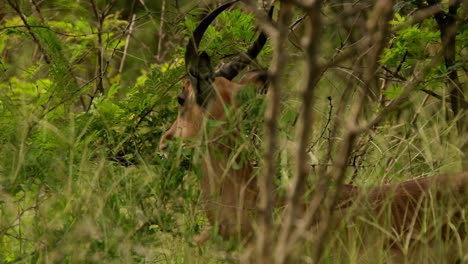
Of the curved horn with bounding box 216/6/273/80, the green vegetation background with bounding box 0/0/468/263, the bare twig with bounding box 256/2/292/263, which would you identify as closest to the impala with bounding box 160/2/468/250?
the curved horn with bounding box 216/6/273/80

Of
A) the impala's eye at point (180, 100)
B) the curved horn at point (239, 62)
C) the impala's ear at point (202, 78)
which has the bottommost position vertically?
the impala's eye at point (180, 100)

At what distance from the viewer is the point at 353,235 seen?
4027mm

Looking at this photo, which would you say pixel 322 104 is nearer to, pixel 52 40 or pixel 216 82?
pixel 216 82

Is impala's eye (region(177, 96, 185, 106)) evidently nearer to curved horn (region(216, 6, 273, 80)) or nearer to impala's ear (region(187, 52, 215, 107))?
impala's ear (region(187, 52, 215, 107))

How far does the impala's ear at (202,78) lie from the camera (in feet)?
15.8

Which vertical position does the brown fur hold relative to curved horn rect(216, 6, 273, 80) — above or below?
below

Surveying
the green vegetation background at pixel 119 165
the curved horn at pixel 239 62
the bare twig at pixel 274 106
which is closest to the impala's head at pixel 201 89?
the curved horn at pixel 239 62

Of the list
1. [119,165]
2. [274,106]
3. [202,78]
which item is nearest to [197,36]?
[202,78]

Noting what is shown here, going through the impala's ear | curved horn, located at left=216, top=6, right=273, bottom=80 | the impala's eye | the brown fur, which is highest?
curved horn, located at left=216, top=6, right=273, bottom=80

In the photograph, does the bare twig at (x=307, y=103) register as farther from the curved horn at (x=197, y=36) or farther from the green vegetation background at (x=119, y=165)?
the curved horn at (x=197, y=36)

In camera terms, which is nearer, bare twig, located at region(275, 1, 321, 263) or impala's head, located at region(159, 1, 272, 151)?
bare twig, located at region(275, 1, 321, 263)

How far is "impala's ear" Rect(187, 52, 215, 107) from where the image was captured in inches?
190

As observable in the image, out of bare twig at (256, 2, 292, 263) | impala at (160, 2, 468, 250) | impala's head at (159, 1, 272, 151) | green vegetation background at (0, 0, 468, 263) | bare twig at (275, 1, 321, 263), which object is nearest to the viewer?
bare twig at (275, 1, 321, 263)

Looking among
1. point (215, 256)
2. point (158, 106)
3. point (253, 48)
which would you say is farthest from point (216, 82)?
point (215, 256)
